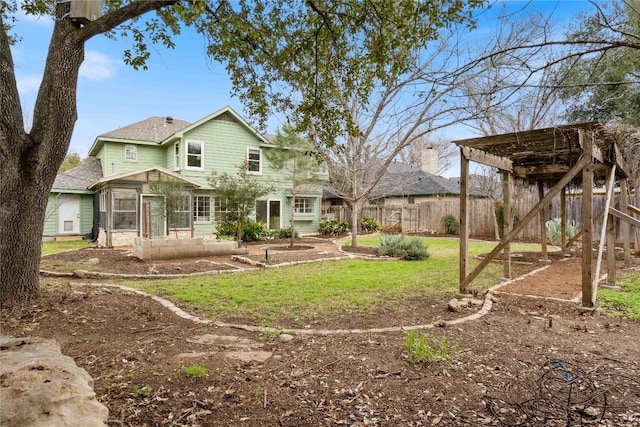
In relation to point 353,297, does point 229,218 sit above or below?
above

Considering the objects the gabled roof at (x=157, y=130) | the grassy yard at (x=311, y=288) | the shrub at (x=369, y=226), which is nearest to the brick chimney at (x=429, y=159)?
the shrub at (x=369, y=226)

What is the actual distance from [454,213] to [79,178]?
725 inches

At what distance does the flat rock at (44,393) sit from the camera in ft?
5.35

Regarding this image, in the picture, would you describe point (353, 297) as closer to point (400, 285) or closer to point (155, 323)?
point (400, 285)

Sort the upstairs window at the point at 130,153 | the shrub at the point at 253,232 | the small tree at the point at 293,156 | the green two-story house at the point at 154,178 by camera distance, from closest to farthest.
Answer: the green two-story house at the point at 154,178, the small tree at the point at 293,156, the shrub at the point at 253,232, the upstairs window at the point at 130,153

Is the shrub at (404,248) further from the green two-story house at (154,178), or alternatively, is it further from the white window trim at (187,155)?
the white window trim at (187,155)

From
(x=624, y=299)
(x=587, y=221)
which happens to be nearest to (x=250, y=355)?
(x=587, y=221)

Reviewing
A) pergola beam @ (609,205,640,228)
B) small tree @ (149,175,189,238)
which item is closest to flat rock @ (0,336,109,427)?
pergola beam @ (609,205,640,228)

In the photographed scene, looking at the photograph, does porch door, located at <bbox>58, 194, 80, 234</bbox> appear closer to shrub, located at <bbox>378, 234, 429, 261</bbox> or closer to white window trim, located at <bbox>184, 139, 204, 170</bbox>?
white window trim, located at <bbox>184, 139, 204, 170</bbox>

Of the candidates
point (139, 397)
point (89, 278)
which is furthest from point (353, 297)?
point (89, 278)

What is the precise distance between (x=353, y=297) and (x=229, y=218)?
855cm

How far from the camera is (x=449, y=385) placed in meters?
2.93

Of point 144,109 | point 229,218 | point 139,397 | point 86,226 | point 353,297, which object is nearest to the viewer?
point 139,397

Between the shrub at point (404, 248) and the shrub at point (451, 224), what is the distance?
885 centimetres
